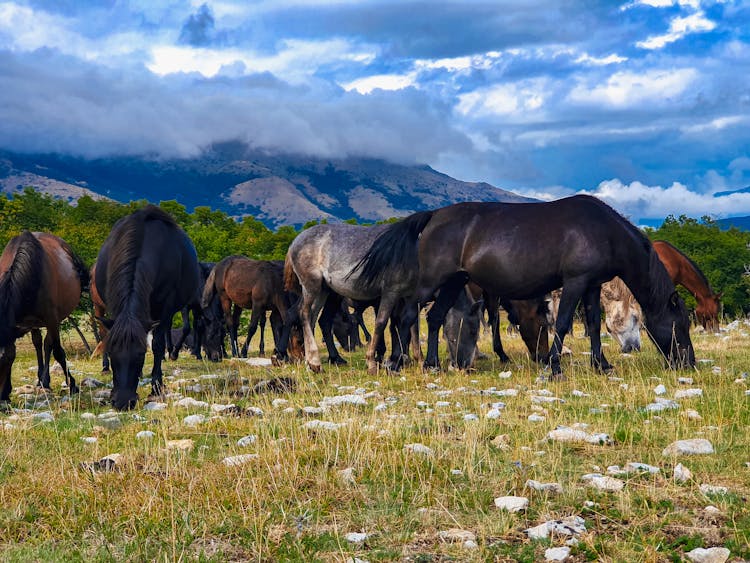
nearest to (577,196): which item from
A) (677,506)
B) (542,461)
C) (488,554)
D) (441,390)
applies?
(441,390)

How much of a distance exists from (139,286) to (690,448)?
6.60 metres

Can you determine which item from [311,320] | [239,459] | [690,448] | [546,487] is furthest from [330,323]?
[546,487]

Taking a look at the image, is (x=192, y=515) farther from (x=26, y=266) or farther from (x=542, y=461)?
(x=26, y=266)

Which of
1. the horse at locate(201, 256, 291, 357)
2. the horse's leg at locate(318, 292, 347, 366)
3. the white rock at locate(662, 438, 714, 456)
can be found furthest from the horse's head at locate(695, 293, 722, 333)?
the white rock at locate(662, 438, 714, 456)

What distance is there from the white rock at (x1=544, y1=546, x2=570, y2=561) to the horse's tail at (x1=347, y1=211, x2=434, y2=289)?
8982 millimetres

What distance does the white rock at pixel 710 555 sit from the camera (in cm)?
362

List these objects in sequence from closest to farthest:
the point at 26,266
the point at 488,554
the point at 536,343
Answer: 1. the point at 488,554
2. the point at 26,266
3. the point at 536,343

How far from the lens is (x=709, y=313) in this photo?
Result: 2038 cm

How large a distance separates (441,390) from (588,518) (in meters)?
5.38

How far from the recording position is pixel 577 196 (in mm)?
11586

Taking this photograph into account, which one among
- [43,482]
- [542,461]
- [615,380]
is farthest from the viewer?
[615,380]

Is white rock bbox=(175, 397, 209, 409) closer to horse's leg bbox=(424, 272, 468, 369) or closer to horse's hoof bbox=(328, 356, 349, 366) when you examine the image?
horse's leg bbox=(424, 272, 468, 369)

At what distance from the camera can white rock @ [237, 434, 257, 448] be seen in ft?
19.9

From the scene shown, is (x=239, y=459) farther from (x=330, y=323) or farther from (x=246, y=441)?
(x=330, y=323)
